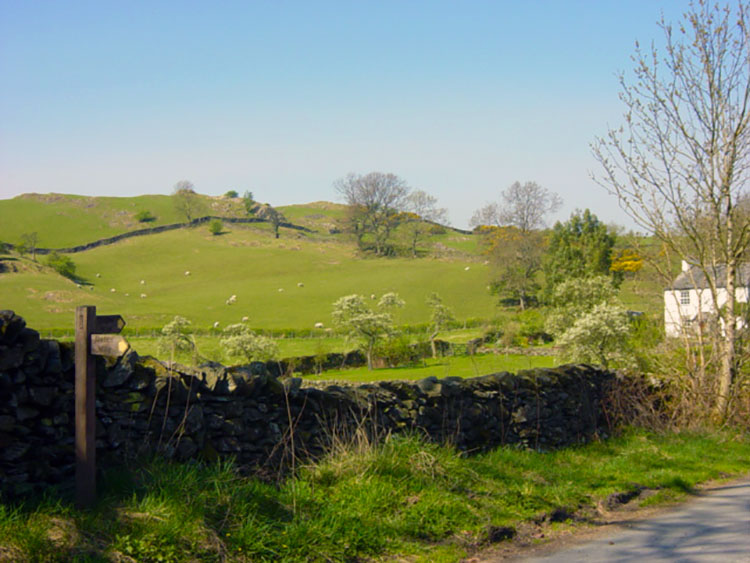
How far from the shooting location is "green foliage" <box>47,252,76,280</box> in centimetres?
9359

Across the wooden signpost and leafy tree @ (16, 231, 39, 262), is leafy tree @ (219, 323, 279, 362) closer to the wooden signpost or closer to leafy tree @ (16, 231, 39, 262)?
the wooden signpost

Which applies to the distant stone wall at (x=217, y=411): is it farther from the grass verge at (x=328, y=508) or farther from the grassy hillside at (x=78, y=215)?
the grassy hillside at (x=78, y=215)

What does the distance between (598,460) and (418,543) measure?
5.02 metres

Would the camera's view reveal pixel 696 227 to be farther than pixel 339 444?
Yes

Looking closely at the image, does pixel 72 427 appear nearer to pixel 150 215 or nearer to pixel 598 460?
pixel 598 460

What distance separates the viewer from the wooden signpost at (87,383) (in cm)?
548

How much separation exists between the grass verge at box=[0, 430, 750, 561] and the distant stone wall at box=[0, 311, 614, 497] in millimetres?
355

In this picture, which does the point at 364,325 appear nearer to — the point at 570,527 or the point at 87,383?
the point at 570,527

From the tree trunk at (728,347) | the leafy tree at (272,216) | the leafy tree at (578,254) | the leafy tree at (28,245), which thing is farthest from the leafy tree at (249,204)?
the tree trunk at (728,347)

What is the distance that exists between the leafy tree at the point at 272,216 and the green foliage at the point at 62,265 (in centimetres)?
4516

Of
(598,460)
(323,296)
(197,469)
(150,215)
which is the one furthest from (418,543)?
(150,215)

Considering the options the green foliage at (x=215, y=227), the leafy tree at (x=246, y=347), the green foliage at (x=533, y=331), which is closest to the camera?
the leafy tree at (x=246, y=347)

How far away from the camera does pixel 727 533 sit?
21.8ft

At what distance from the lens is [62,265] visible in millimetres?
94625
